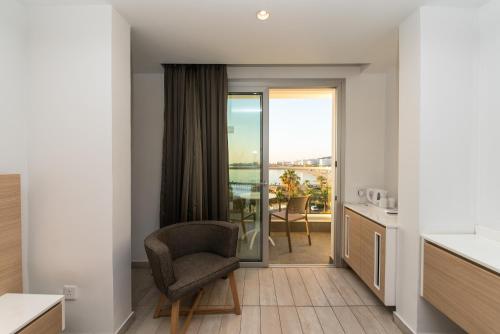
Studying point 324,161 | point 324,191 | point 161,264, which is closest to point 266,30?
point 161,264

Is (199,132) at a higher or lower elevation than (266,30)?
lower

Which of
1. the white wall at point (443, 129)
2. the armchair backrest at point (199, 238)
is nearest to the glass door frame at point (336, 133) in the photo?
the armchair backrest at point (199, 238)

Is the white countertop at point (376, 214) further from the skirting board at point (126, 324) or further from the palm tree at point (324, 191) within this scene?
the palm tree at point (324, 191)

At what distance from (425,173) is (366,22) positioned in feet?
4.11

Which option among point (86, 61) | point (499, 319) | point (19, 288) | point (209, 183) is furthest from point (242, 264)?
point (86, 61)

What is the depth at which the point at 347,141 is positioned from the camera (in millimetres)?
3262

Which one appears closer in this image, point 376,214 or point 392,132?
point 376,214

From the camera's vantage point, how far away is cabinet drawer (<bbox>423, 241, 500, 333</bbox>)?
4.45ft

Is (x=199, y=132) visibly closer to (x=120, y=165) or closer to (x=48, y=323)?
(x=120, y=165)

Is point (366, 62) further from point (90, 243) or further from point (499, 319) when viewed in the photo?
point (90, 243)

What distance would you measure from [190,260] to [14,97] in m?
1.79

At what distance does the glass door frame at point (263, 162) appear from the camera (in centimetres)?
325

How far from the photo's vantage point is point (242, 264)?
129 inches

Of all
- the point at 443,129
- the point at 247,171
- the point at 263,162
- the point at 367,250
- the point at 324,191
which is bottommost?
the point at 367,250
